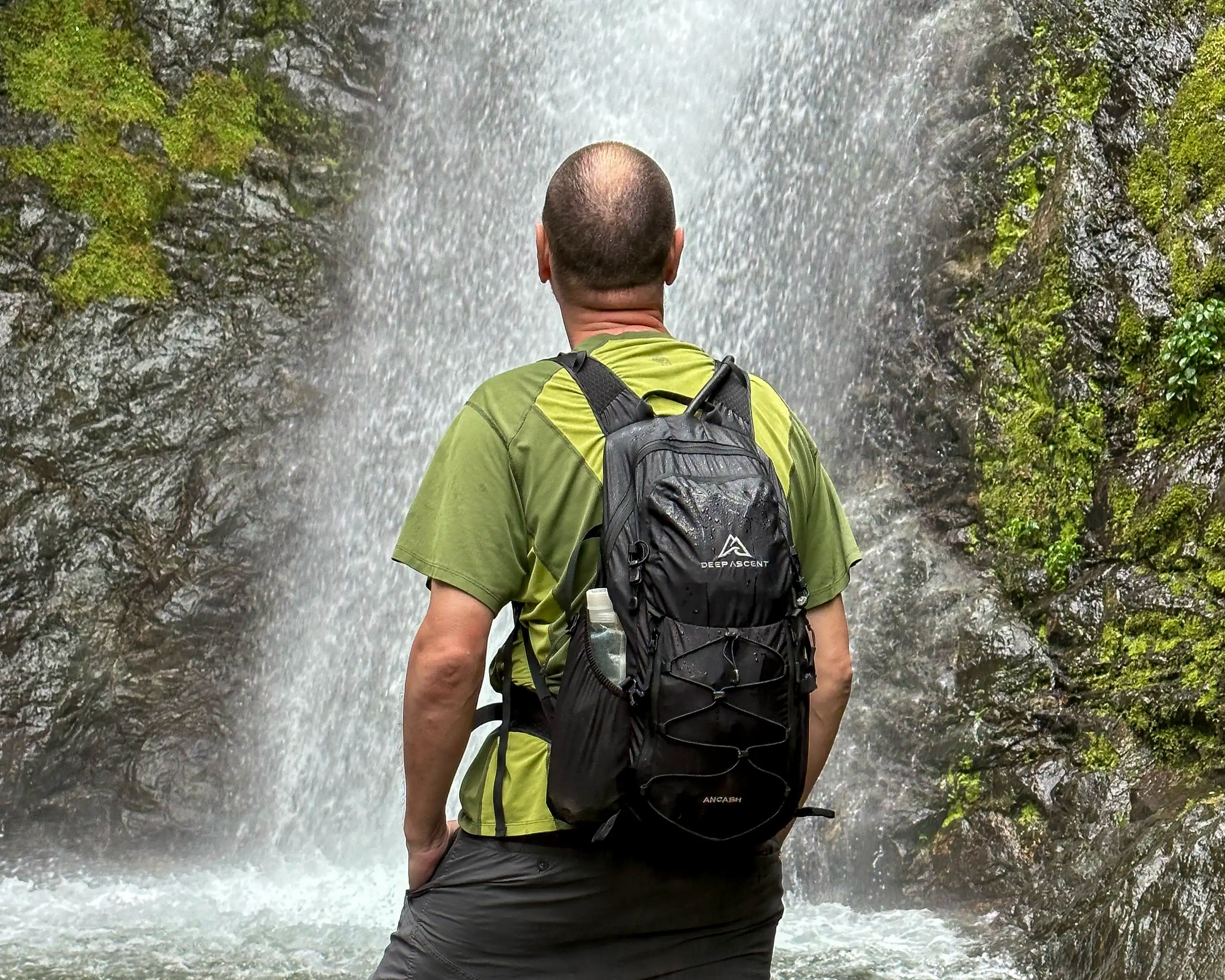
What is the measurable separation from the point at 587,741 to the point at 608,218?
2.49 ft

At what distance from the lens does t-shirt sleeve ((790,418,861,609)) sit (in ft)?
6.72

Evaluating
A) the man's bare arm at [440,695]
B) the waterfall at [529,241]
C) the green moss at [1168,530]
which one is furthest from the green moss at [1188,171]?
the man's bare arm at [440,695]

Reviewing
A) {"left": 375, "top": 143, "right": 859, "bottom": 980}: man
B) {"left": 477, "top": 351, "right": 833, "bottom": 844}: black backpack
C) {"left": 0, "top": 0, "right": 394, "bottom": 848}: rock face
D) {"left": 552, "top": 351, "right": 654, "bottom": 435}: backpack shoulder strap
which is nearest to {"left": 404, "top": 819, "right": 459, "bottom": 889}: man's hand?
{"left": 375, "top": 143, "right": 859, "bottom": 980}: man

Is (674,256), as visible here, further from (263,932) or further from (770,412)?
(263,932)

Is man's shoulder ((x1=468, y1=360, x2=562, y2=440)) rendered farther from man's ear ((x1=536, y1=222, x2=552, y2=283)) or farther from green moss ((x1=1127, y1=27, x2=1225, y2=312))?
green moss ((x1=1127, y1=27, x2=1225, y2=312))

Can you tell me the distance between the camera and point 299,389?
7934 mm

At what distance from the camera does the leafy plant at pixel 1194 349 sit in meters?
5.85

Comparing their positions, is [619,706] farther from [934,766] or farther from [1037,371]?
[1037,371]

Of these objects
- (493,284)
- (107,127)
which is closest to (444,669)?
(493,284)

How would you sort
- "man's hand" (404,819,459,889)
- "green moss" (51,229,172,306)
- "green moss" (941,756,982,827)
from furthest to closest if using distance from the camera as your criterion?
"green moss" (51,229,172,306), "green moss" (941,756,982,827), "man's hand" (404,819,459,889)

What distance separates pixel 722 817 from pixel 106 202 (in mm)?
7196

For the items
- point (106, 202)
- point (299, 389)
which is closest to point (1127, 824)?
point (299, 389)

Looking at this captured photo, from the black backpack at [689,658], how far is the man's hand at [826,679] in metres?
0.19

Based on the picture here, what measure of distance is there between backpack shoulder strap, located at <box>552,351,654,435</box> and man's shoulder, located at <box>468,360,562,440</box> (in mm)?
30
